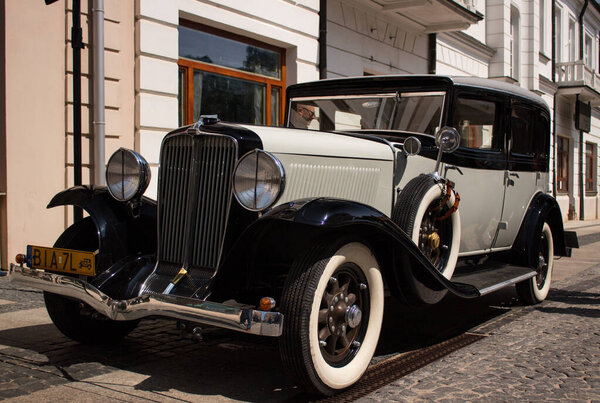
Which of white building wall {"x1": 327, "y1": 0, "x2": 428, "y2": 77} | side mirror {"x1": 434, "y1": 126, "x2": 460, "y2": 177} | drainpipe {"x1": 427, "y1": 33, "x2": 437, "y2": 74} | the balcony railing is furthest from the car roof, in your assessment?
the balcony railing

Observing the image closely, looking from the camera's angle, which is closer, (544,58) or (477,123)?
(477,123)

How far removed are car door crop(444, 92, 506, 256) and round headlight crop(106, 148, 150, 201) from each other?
2.18 meters

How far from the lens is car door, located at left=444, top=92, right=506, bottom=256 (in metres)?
4.84

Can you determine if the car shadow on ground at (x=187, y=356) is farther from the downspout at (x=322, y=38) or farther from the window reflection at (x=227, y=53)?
the downspout at (x=322, y=38)

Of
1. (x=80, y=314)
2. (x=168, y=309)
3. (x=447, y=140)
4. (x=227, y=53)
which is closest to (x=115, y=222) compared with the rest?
(x=80, y=314)

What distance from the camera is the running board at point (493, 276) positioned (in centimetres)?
437

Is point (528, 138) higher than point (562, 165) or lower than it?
lower

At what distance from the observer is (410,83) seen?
4.92 meters

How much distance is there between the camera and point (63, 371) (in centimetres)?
349

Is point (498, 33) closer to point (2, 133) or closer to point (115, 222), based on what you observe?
point (2, 133)

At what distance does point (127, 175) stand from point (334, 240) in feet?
4.84

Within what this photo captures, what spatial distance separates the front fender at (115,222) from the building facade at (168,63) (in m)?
2.92

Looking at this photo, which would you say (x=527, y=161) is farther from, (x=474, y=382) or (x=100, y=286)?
(x=100, y=286)

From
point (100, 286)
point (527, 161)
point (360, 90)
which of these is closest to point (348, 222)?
point (100, 286)
